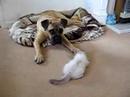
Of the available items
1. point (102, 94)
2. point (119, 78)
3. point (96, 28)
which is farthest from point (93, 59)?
point (96, 28)

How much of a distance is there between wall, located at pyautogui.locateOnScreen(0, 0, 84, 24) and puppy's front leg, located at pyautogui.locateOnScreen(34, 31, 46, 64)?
83 cm

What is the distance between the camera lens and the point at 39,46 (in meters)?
2.34

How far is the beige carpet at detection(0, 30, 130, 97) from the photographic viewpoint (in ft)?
5.64

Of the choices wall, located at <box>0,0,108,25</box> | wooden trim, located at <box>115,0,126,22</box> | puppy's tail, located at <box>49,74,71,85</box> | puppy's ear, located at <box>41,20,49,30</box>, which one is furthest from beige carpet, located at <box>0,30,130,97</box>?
wooden trim, located at <box>115,0,126,22</box>

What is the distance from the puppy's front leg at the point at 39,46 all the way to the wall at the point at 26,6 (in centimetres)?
83

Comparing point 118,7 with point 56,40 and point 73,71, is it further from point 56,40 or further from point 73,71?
point 73,71

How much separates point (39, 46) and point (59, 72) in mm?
514

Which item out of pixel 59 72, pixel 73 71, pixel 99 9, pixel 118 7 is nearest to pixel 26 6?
pixel 99 9

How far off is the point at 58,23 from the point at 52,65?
22.3 inches

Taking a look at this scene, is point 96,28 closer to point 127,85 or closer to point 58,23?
point 58,23

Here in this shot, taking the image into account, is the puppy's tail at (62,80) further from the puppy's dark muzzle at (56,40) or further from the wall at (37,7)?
the wall at (37,7)

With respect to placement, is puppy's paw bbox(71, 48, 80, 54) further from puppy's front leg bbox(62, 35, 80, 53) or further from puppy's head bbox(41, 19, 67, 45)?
puppy's head bbox(41, 19, 67, 45)

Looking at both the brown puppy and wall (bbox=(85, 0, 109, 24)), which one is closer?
the brown puppy

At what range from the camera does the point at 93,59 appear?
2.22m
